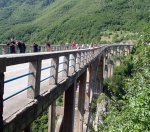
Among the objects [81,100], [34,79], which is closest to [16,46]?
[81,100]

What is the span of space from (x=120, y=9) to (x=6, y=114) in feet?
593

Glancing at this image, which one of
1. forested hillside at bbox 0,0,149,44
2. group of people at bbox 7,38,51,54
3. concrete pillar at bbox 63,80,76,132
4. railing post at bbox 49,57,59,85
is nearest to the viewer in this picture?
railing post at bbox 49,57,59,85

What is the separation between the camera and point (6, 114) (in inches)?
182

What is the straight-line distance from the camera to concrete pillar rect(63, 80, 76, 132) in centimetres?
1063

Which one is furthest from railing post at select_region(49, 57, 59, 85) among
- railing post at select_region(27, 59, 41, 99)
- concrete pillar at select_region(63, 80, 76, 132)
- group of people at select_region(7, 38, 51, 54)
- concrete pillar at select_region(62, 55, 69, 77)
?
group of people at select_region(7, 38, 51, 54)

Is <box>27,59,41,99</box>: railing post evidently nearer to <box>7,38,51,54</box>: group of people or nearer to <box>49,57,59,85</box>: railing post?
<box>49,57,59,85</box>: railing post

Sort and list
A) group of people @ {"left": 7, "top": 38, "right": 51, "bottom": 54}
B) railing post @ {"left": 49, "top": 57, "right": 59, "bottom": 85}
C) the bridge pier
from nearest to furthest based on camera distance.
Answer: railing post @ {"left": 49, "top": 57, "right": 59, "bottom": 85}, the bridge pier, group of people @ {"left": 7, "top": 38, "right": 51, "bottom": 54}

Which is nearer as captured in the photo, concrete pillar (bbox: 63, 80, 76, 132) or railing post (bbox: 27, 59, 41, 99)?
railing post (bbox: 27, 59, 41, 99)

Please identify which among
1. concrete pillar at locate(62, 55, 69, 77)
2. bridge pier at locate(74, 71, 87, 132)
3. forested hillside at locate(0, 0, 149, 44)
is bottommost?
bridge pier at locate(74, 71, 87, 132)

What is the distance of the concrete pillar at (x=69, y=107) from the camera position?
34.9ft

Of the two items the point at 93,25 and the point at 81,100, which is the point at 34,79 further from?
the point at 93,25

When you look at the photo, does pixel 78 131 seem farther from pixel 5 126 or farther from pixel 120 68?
pixel 120 68

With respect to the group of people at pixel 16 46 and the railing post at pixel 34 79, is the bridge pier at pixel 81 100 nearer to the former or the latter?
the group of people at pixel 16 46

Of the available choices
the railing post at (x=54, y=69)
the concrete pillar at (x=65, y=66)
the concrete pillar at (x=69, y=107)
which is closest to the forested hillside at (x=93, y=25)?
the concrete pillar at (x=69, y=107)
